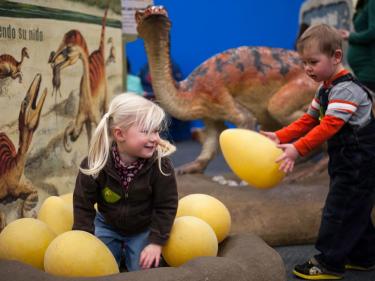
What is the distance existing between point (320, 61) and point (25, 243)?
1166 millimetres

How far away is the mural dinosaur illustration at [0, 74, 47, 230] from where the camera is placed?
202 centimetres

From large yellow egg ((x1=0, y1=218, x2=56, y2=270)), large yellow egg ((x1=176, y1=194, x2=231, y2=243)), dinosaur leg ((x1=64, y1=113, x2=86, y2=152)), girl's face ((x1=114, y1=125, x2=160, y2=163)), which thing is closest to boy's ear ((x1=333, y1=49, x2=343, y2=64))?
large yellow egg ((x1=176, y1=194, x2=231, y2=243))

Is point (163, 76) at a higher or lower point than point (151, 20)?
lower

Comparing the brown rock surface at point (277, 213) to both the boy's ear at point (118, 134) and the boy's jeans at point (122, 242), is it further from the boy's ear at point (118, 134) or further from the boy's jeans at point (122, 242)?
the boy's ear at point (118, 134)

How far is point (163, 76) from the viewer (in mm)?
3191

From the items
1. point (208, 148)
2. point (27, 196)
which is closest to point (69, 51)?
point (27, 196)

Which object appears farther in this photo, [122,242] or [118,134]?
[122,242]

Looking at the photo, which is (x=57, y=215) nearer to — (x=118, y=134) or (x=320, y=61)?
(x=118, y=134)

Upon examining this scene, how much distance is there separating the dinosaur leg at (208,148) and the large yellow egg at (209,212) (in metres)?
1.50

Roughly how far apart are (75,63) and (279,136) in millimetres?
859

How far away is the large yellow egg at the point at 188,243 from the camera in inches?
66.1

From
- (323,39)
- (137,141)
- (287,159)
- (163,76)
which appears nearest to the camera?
(137,141)

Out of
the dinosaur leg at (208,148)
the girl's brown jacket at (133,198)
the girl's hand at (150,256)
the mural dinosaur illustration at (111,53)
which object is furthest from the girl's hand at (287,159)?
the dinosaur leg at (208,148)

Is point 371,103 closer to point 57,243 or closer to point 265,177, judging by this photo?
point 265,177
